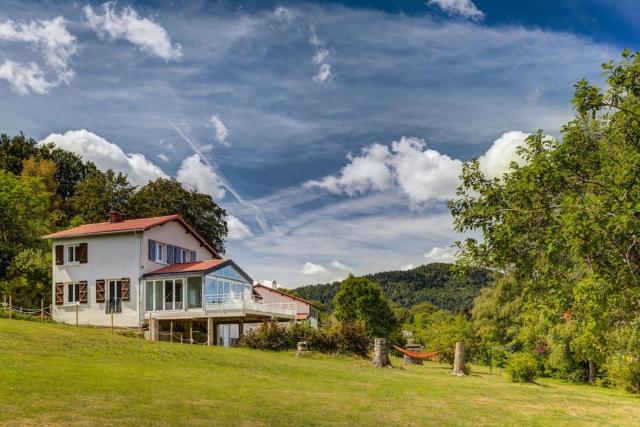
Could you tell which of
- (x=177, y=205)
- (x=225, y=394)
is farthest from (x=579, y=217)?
(x=177, y=205)

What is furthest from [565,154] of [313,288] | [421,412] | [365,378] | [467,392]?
[313,288]

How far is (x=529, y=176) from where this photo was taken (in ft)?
46.4

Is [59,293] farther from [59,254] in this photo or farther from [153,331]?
[153,331]

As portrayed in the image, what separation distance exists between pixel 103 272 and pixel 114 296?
5.45 ft

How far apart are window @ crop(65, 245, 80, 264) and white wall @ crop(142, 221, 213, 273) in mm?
4552

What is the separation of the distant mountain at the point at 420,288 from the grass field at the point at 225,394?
12330 centimetres

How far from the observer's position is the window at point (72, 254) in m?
40.5

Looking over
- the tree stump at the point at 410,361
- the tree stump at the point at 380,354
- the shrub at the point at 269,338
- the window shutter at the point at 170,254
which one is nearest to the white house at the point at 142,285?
the window shutter at the point at 170,254

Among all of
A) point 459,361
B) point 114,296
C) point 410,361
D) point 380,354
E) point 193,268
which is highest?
point 193,268

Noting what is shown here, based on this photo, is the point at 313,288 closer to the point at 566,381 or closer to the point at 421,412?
the point at 566,381

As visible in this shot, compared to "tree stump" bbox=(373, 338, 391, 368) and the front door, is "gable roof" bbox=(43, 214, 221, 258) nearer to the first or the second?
the front door

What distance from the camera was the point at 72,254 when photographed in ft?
134

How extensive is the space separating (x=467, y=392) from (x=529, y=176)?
28.9ft

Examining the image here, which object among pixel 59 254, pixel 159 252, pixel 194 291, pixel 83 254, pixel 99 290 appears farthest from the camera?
pixel 159 252
